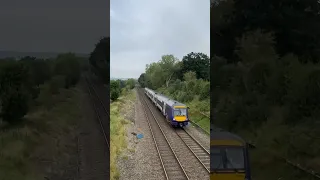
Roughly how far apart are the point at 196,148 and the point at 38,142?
4.43 meters

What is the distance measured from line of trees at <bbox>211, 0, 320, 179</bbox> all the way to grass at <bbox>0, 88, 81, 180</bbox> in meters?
4.53

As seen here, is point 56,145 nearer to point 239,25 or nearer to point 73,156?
point 73,156

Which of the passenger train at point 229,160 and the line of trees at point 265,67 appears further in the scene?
the line of trees at point 265,67

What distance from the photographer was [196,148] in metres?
10.2

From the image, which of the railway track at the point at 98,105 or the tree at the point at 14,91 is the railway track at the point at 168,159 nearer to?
the railway track at the point at 98,105

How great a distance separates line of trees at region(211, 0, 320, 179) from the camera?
9242mm

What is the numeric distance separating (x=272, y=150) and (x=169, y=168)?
260 centimetres

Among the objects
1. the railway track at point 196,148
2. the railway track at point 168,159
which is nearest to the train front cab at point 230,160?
the railway track at point 168,159

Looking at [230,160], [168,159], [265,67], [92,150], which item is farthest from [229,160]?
[265,67]

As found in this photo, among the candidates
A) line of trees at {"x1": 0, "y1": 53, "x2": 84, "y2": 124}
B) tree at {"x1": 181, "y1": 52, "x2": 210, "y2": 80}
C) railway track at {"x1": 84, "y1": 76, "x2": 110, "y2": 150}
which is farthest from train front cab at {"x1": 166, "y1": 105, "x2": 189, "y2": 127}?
tree at {"x1": 181, "y1": 52, "x2": 210, "y2": 80}

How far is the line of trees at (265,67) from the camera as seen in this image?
364 inches

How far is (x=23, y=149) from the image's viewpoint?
8.37 meters

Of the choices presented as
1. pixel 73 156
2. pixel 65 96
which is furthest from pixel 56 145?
pixel 65 96

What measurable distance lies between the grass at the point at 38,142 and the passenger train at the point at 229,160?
155 inches
